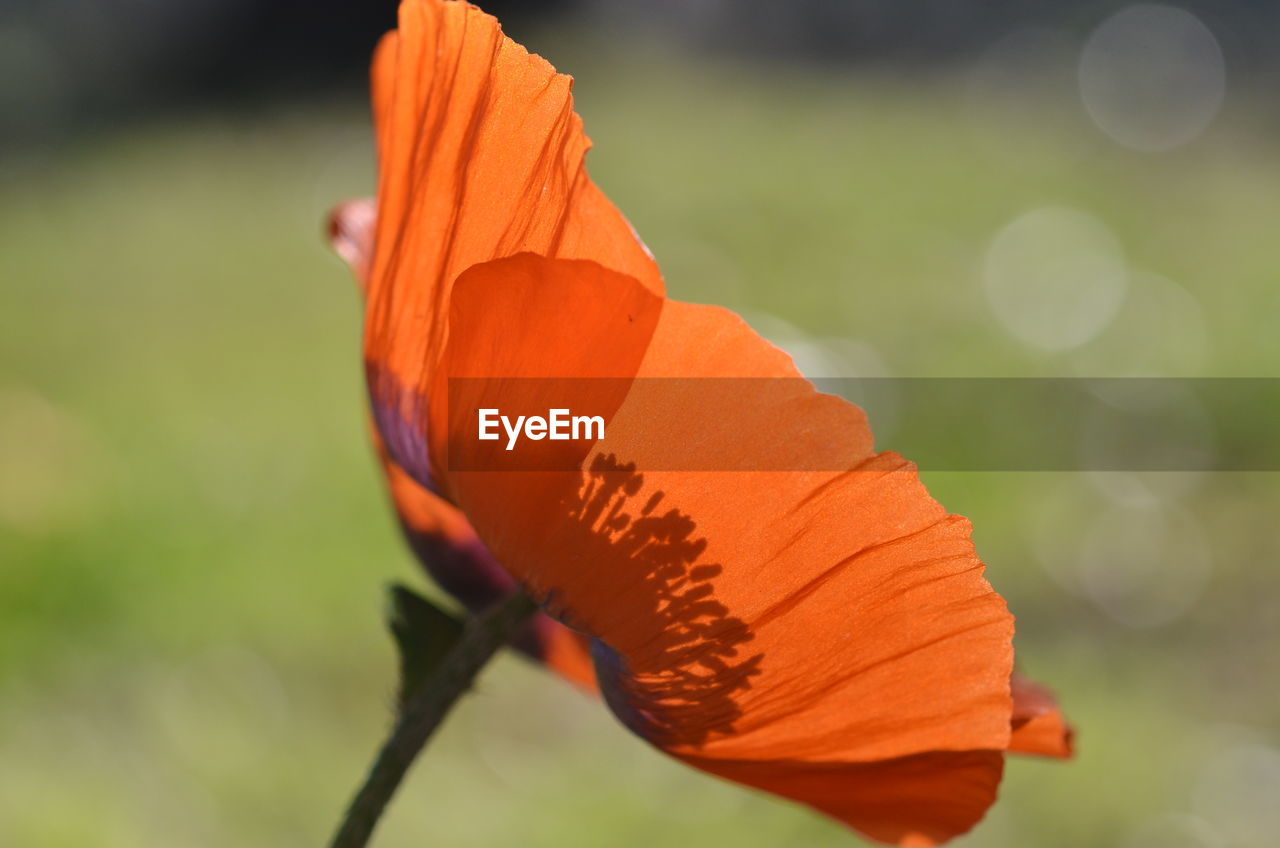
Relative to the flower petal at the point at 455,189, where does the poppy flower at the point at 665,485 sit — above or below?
below

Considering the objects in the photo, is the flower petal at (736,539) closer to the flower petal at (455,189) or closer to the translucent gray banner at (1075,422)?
the flower petal at (455,189)

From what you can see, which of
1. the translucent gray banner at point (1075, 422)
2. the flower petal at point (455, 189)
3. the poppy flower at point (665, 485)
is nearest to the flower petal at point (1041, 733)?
the poppy flower at point (665, 485)

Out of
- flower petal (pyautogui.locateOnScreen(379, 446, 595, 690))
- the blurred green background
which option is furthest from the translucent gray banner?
flower petal (pyautogui.locateOnScreen(379, 446, 595, 690))

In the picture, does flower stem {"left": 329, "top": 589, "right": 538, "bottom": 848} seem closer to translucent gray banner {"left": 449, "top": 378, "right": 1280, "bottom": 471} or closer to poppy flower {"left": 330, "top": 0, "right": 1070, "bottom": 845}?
poppy flower {"left": 330, "top": 0, "right": 1070, "bottom": 845}

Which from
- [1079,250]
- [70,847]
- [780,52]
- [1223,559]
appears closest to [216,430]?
[70,847]

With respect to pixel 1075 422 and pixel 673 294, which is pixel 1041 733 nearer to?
pixel 1075 422

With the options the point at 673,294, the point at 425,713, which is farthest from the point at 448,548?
the point at 673,294
